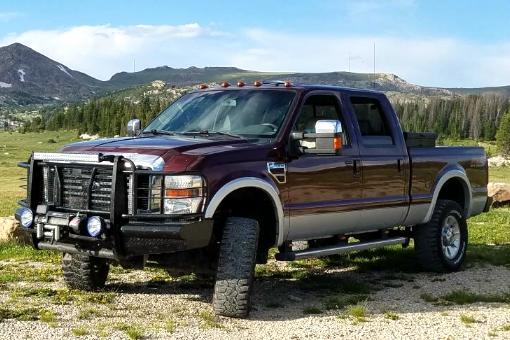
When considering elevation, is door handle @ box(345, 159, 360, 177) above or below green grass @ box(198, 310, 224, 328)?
above

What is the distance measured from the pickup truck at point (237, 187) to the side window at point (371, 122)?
0.02 meters

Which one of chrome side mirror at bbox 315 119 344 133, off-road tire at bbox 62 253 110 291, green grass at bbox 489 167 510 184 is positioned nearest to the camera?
chrome side mirror at bbox 315 119 344 133

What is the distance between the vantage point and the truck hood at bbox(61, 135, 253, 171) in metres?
6.88

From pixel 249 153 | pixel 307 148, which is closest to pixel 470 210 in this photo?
pixel 307 148

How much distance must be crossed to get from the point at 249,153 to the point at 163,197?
1.04 meters

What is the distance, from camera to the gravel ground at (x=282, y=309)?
6609 mm

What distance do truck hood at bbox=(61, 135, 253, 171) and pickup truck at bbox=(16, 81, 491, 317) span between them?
0.02 meters

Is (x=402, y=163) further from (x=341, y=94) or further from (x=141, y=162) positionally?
(x=141, y=162)

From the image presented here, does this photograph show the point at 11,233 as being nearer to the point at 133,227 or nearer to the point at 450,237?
the point at 133,227

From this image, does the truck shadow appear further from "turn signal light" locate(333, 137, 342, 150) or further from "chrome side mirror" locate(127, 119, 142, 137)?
"chrome side mirror" locate(127, 119, 142, 137)

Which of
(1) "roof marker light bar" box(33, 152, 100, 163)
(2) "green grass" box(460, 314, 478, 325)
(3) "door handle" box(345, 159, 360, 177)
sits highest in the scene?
(1) "roof marker light bar" box(33, 152, 100, 163)

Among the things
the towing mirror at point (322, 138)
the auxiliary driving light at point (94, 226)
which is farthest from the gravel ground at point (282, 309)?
the towing mirror at point (322, 138)

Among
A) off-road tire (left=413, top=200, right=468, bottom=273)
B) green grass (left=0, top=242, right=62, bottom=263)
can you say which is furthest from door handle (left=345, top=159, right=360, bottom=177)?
green grass (left=0, top=242, right=62, bottom=263)

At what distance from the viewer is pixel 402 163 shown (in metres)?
9.45
